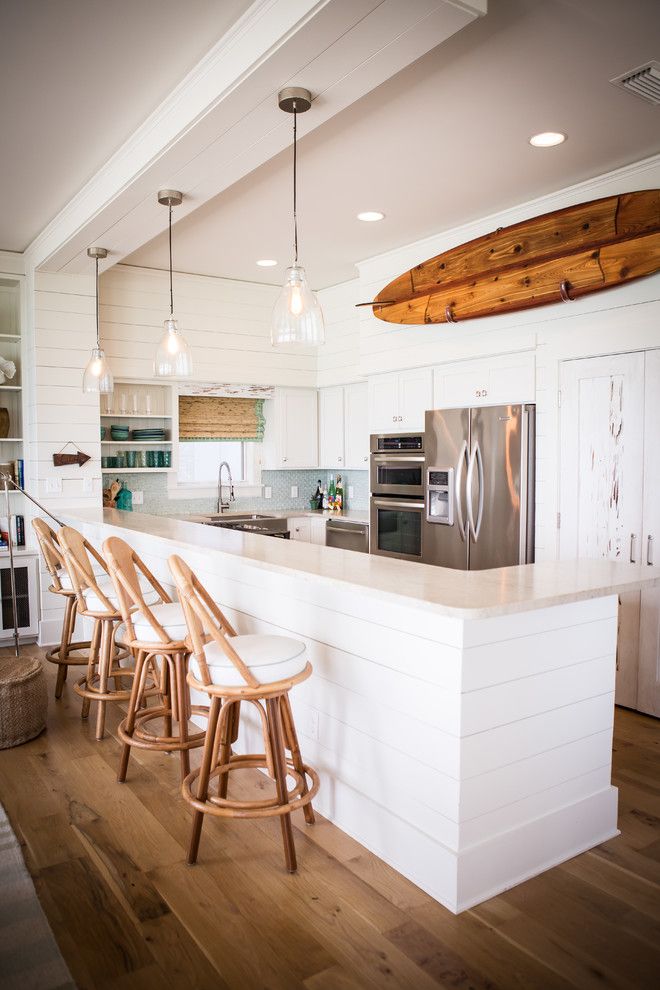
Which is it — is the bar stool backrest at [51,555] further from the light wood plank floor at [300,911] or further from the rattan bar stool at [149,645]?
the light wood plank floor at [300,911]

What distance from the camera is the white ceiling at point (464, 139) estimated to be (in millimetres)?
2521

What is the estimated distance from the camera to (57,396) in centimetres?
519

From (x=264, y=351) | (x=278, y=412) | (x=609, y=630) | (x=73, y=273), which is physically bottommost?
(x=609, y=630)

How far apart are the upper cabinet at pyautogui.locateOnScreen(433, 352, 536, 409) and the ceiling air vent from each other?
5.07 ft

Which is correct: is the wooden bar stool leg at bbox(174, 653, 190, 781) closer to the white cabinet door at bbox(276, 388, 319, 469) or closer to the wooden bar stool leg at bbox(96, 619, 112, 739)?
the wooden bar stool leg at bbox(96, 619, 112, 739)

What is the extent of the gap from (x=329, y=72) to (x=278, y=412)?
411cm

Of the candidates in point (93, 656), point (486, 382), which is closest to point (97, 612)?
point (93, 656)

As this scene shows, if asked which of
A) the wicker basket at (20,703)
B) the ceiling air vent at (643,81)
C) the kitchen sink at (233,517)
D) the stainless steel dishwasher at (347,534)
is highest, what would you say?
the ceiling air vent at (643,81)

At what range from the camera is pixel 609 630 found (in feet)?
8.35

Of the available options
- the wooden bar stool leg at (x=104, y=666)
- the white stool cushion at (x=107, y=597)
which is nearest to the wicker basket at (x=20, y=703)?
the wooden bar stool leg at (x=104, y=666)

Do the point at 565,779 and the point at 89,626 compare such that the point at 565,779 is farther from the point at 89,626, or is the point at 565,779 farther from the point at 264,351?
the point at 264,351

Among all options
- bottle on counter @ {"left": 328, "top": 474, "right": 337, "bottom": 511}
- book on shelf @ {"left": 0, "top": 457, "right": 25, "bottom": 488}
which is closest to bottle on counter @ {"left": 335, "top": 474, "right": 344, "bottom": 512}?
bottle on counter @ {"left": 328, "top": 474, "right": 337, "bottom": 511}

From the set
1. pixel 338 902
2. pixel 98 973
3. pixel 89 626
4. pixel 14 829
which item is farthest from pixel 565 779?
pixel 89 626

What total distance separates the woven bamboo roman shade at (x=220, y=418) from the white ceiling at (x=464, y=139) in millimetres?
1481
